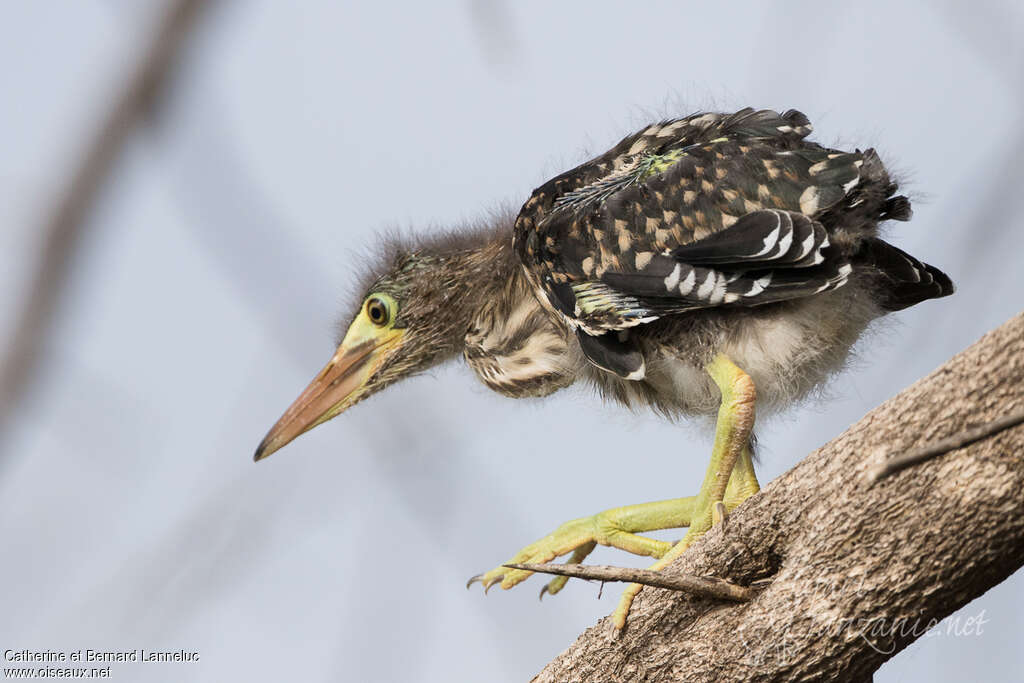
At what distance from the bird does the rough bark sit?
0.15 m

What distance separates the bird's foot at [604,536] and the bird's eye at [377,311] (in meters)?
0.99

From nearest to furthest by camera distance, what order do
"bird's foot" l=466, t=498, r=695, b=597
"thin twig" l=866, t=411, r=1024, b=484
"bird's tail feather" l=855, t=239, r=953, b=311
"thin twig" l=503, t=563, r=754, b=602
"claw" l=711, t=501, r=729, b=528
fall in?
1. "thin twig" l=866, t=411, r=1024, b=484
2. "thin twig" l=503, t=563, r=754, b=602
3. "claw" l=711, t=501, r=729, b=528
4. "bird's tail feather" l=855, t=239, r=953, b=311
5. "bird's foot" l=466, t=498, r=695, b=597

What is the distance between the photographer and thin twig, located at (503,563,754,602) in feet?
7.57

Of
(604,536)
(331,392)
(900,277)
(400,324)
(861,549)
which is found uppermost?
(400,324)

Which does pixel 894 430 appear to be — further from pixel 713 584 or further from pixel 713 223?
pixel 713 223

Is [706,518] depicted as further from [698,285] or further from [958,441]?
Answer: [958,441]

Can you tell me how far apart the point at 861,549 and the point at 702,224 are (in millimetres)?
1111

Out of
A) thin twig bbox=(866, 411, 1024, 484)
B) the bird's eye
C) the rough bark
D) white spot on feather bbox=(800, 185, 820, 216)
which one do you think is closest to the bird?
white spot on feather bbox=(800, 185, 820, 216)

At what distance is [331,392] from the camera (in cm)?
399

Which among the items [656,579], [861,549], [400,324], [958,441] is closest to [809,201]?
[861,549]

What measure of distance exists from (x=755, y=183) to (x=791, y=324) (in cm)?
39

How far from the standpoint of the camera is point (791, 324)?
3047 millimetres

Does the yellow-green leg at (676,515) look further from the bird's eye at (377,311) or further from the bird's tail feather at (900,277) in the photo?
the bird's eye at (377,311)

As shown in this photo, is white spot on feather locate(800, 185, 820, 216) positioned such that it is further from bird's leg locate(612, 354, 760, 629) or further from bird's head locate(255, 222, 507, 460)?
bird's head locate(255, 222, 507, 460)
